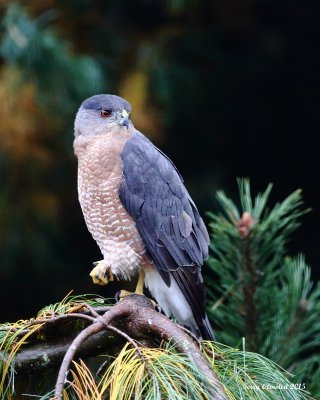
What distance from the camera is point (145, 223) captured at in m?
2.64

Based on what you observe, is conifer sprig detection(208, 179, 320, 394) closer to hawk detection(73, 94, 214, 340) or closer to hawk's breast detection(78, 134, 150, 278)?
hawk detection(73, 94, 214, 340)

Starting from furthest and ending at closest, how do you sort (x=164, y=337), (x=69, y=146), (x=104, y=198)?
1. (x=69, y=146)
2. (x=104, y=198)
3. (x=164, y=337)

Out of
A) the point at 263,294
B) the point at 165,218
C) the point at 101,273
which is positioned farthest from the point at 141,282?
the point at 263,294

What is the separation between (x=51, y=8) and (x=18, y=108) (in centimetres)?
59

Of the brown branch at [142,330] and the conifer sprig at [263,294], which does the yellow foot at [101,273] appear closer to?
the conifer sprig at [263,294]

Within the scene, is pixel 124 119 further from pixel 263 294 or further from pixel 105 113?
pixel 263 294

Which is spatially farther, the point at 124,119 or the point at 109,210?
the point at 124,119

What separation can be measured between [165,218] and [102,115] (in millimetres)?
473

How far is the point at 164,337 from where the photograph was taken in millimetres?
1680

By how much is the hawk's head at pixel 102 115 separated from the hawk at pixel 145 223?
16 mm

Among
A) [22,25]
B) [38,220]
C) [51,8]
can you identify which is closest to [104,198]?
[22,25]

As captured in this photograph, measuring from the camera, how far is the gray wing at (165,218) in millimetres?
2582

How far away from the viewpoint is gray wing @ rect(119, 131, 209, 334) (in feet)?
8.47

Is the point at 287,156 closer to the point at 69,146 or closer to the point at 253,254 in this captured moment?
the point at 69,146
